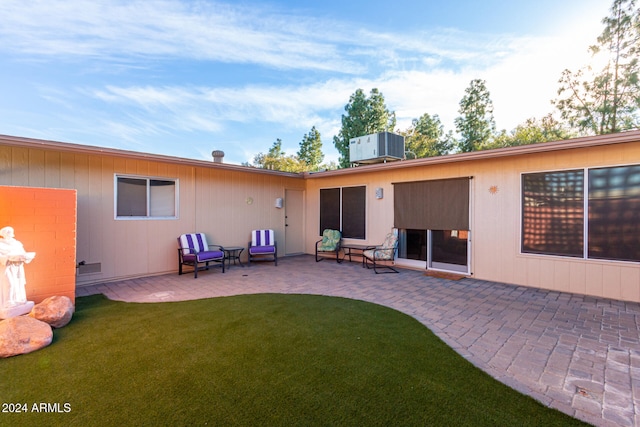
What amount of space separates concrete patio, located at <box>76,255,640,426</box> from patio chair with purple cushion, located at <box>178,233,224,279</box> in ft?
1.00

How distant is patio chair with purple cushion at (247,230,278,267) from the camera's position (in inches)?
282

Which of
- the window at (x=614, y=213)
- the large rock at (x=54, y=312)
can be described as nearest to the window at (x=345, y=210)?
the window at (x=614, y=213)

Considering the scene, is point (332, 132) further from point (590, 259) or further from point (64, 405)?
point (64, 405)

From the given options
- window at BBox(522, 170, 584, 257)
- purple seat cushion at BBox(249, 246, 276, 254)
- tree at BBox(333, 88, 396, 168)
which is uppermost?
tree at BBox(333, 88, 396, 168)

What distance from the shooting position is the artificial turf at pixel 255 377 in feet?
5.88

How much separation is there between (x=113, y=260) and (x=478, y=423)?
6184 millimetres

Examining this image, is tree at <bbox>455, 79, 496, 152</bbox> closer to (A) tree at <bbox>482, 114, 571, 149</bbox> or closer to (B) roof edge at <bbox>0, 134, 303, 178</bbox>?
(A) tree at <bbox>482, 114, 571, 149</bbox>

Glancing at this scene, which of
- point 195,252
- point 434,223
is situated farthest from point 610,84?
point 195,252

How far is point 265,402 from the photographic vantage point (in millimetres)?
1928

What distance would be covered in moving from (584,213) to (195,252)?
22.8ft

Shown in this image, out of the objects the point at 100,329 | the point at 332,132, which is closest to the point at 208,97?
the point at 332,132

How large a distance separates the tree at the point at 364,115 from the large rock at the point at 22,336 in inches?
646

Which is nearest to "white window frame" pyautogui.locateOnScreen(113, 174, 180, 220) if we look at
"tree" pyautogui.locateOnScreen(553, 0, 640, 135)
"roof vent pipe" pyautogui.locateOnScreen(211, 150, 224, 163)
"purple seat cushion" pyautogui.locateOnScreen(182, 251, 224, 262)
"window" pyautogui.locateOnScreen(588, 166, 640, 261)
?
"purple seat cushion" pyautogui.locateOnScreen(182, 251, 224, 262)

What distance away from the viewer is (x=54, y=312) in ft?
10.4
